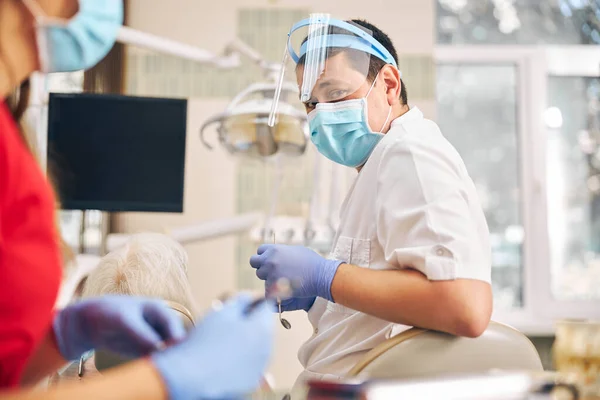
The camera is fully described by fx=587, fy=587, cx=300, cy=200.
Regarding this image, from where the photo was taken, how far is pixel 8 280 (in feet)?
2.19

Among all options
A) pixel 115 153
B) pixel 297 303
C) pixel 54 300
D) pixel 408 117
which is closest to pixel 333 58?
pixel 408 117

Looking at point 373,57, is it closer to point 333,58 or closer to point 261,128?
point 333,58

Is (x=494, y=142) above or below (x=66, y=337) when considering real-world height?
above

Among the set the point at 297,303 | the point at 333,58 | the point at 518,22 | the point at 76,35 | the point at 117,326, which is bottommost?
the point at 297,303

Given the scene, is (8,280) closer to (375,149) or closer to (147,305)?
(147,305)

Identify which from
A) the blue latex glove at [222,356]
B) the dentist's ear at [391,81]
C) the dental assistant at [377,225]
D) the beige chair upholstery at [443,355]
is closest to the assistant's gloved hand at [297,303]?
the dental assistant at [377,225]

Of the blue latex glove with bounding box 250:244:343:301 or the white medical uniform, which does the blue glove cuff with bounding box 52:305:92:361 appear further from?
the white medical uniform

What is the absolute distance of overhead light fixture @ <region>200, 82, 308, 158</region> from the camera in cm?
258

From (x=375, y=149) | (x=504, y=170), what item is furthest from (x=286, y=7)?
(x=375, y=149)

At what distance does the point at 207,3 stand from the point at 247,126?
3.16ft

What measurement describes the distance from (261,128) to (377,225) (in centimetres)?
139

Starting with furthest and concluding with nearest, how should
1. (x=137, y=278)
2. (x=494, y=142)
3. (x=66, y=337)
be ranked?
(x=494, y=142) → (x=137, y=278) → (x=66, y=337)

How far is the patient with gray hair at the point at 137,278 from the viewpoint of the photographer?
1.57 m

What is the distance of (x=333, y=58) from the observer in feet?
4.62
